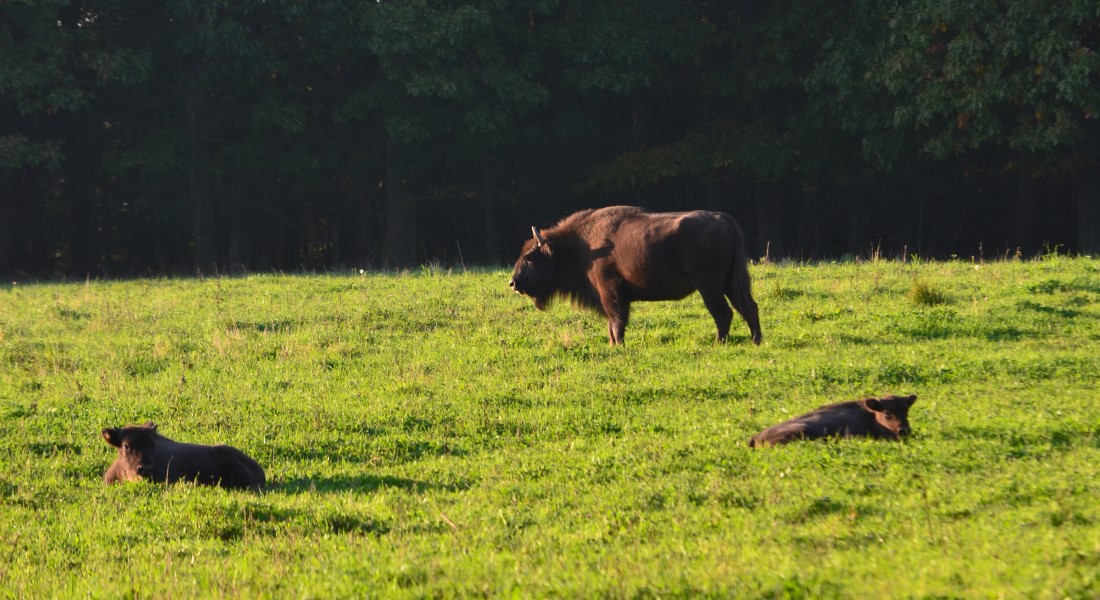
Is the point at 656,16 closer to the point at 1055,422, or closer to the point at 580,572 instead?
the point at 1055,422

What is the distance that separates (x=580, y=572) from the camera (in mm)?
7281

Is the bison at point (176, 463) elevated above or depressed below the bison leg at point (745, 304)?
below

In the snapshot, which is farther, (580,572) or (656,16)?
(656,16)

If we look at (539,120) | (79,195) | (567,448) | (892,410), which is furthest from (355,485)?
(79,195)

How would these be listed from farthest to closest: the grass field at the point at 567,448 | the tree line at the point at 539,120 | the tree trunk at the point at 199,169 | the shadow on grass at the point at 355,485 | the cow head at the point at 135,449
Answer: the tree trunk at the point at 199,169
the tree line at the point at 539,120
the cow head at the point at 135,449
the shadow on grass at the point at 355,485
the grass field at the point at 567,448

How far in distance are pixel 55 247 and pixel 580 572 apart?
146 feet

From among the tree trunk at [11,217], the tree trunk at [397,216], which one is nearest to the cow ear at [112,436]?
the tree trunk at [397,216]

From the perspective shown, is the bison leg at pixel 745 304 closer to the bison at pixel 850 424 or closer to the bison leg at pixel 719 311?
the bison leg at pixel 719 311

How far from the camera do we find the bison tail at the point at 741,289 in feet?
56.1

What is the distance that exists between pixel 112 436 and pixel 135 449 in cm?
24

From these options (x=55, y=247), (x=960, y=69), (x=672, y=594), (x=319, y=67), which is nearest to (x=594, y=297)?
(x=672, y=594)

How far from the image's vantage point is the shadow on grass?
1039 cm

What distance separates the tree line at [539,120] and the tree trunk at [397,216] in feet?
0.26

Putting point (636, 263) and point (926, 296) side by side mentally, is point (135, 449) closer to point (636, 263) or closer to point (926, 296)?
point (636, 263)
